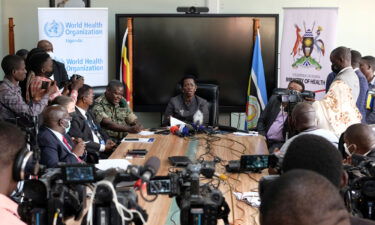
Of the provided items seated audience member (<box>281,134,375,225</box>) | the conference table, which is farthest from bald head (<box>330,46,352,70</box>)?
seated audience member (<box>281,134,375,225</box>)

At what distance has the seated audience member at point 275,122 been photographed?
5285 millimetres

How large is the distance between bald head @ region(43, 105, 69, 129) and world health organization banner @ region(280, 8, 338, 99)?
3939mm

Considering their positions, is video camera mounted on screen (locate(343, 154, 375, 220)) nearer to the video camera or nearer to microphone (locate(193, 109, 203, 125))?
the video camera

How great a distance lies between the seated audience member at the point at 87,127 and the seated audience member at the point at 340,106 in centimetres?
197

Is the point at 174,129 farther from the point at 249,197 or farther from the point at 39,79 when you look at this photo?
the point at 249,197

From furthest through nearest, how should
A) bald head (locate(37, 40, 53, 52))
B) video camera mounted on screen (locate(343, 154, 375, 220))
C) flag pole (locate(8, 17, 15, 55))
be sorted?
flag pole (locate(8, 17, 15, 55)) < bald head (locate(37, 40, 53, 52)) < video camera mounted on screen (locate(343, 154, 375, 220))

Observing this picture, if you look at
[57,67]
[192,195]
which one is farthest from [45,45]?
[192,195]

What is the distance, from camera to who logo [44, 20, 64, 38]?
6719mm

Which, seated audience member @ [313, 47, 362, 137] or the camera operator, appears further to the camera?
seated audience member @ [313, 47, 362, 137]

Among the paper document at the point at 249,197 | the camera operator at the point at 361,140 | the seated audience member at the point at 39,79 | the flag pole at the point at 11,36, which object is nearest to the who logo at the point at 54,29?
the flag pole at the point at 11,36

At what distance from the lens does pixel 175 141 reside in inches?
187

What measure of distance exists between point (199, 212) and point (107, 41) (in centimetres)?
545

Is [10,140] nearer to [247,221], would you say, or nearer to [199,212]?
[199,212]

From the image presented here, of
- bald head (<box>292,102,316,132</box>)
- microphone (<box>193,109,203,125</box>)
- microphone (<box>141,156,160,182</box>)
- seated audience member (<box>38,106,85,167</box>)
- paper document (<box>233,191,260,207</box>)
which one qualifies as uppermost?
microphone (<box>141,156,160,182</box>)
